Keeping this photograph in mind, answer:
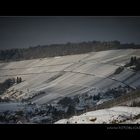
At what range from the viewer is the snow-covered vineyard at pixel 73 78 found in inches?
236

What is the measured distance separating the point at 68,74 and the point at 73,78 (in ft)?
0.36

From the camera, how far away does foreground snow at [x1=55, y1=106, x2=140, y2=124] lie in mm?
5852

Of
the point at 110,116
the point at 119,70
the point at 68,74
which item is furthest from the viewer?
the point at 68,74

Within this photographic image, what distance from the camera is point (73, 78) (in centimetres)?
609

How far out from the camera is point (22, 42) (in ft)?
20.4

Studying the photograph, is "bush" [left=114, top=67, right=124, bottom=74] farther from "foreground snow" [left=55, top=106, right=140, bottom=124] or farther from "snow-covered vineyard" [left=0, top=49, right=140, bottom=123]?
Answer: "foreground snow" [left=55, top=106, right=140, bottom=124]

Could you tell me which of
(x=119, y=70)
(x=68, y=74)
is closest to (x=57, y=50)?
(x=68, y=74)

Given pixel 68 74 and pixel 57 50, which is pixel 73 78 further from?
pixel 57 50

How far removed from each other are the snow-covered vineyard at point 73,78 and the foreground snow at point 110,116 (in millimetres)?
144

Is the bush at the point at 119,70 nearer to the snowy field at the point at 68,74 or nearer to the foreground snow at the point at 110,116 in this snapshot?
the snowy field at the point at 68,74

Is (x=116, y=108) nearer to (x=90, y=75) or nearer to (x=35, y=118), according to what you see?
(x=90, y=75)

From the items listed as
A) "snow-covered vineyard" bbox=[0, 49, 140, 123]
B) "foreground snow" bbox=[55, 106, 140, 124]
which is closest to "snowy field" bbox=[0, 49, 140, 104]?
"snow-covered vineyard" bbox=[0, 49, 140, 123]
